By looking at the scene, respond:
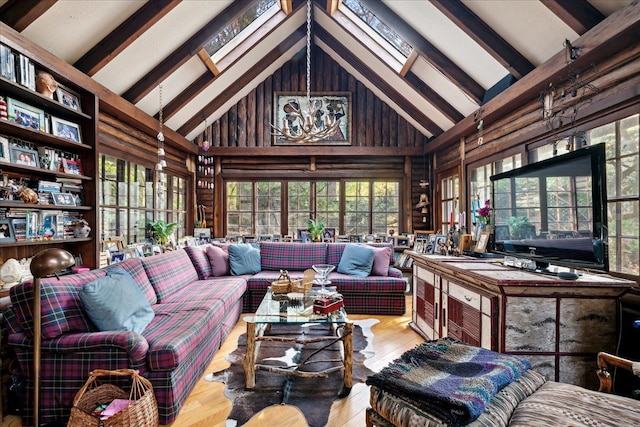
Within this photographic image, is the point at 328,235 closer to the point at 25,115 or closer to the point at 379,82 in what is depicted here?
the point at 379,82

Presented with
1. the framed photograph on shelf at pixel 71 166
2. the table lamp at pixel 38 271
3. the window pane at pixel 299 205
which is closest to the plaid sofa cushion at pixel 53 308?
the table lamp at pixel 38 271

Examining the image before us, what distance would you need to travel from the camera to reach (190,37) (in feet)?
12.7

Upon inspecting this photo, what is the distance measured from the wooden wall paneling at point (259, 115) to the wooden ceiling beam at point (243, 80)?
70 centimetres

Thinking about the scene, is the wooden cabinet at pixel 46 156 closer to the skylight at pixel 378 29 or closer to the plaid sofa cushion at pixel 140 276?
the plaid sofa cushion at pixel 140 276

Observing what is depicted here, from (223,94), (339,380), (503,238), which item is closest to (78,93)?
(223,94)

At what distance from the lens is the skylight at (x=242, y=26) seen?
448 cm

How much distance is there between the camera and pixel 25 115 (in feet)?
8.81

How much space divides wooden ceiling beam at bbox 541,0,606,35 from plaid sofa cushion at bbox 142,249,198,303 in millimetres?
4019

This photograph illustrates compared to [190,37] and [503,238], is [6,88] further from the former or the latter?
[503,238]

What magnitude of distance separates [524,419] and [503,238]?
1.88 meters

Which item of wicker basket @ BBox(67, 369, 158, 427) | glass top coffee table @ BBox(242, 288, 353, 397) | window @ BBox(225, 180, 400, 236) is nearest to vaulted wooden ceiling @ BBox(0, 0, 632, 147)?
window @ BBox(225, 180, 400, 236)

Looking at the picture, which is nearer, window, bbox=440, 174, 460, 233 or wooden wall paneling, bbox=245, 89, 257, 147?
window, bbox=440, 174, 460, 233

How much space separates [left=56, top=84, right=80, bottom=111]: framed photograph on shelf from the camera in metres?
2.99

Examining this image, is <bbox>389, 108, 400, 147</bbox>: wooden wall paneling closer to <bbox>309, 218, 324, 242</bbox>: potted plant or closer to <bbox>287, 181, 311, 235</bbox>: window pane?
<bbox>287, 181, 311, 235</bbox>: window pane
